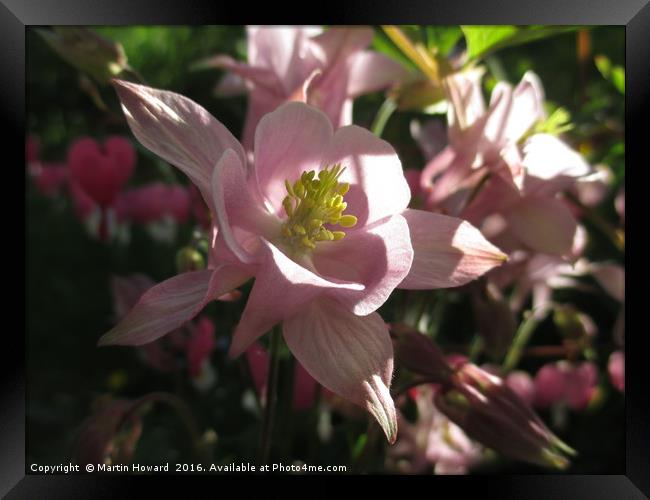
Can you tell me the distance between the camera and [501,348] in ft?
1.79

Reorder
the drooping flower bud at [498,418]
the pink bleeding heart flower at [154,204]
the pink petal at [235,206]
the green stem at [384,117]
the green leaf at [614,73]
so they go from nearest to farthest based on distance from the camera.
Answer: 1. the pink petal at [235,206]
2. the drooping flower bud at [498,418]
3. the green stem at [384,117]
4. the green leaf at [614,73]
5. the pink bleeding heart flower at [154,204]

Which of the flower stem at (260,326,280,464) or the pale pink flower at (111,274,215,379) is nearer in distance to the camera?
the flower stem at (260,326,280,464)

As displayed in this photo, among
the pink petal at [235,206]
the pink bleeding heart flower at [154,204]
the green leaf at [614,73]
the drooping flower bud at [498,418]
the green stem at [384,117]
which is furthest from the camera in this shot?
the pink bleeding heart flower at [154,204]

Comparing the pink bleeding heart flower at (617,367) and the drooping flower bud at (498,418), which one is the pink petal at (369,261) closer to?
the drooping flower bud at (498,418)

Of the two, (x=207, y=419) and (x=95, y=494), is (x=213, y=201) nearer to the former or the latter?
(x=95, y=494)

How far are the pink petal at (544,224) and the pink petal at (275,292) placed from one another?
0.60ft

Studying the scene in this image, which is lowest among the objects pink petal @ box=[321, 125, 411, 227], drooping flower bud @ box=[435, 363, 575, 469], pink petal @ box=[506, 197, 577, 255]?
drooping flower bud @ box=[435, 363, 575, 469]

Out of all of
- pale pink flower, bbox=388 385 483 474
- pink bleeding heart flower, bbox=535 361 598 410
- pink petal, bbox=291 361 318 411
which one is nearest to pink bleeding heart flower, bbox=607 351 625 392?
pink bleeding heart flower, bbox=535 361 598 410

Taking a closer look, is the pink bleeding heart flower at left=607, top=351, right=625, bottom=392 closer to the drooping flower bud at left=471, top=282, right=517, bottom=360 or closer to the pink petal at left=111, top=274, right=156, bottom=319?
the drooping flower bud at left=471, top=282, right=517, bottom=360

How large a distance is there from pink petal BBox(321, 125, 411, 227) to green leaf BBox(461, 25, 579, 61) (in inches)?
6.0

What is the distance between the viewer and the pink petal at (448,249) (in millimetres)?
431

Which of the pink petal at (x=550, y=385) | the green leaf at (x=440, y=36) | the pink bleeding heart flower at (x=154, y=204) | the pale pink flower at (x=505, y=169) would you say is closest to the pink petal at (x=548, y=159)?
the pale pink flower at (x=505, y=169)

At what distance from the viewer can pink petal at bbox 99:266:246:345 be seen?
1.29 ft

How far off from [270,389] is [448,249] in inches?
5.5
